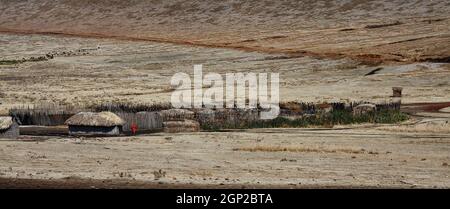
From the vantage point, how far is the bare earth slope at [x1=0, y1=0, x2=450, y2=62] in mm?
68688

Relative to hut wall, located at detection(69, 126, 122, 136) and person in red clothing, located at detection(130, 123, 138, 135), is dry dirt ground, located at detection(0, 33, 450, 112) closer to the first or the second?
person in red clothing, located at detection(130, 123, 138, 135)

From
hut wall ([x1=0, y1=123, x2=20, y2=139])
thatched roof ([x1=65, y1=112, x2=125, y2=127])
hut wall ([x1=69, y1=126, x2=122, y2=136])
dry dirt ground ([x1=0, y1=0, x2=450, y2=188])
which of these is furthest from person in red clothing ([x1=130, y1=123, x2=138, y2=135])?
hut wall ([x1=0, y1=123, x2=20, y2=139])

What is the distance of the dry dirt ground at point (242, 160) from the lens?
22.1m

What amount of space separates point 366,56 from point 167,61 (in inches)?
706

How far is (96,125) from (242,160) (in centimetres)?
965

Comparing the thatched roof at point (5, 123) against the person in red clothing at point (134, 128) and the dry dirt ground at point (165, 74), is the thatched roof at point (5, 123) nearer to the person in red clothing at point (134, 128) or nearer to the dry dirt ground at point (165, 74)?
the person in red clothing at point (134, 128)

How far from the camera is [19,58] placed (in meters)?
79.1

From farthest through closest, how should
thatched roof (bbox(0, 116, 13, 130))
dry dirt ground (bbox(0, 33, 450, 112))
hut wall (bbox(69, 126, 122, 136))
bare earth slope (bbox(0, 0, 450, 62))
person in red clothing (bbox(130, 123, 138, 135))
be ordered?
bare earth slope (bbox(0, 0, 450, 62)) → dry dirt ground (bbox(0, 33, 450, 112)) → person in red clothing (bbox(130, 123, 138, 135)) → hut wall (bbox(69, 126, 122, 136)) → thatched roof (bbox(0, 116, 13, 130))

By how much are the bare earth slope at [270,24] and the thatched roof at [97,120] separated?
1327 inches

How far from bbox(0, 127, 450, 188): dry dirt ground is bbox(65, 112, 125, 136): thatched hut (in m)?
1.49

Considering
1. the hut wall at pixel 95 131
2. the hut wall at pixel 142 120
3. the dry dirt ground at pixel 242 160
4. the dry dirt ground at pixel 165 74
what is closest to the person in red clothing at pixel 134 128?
the hut wall at pixel 142 120
